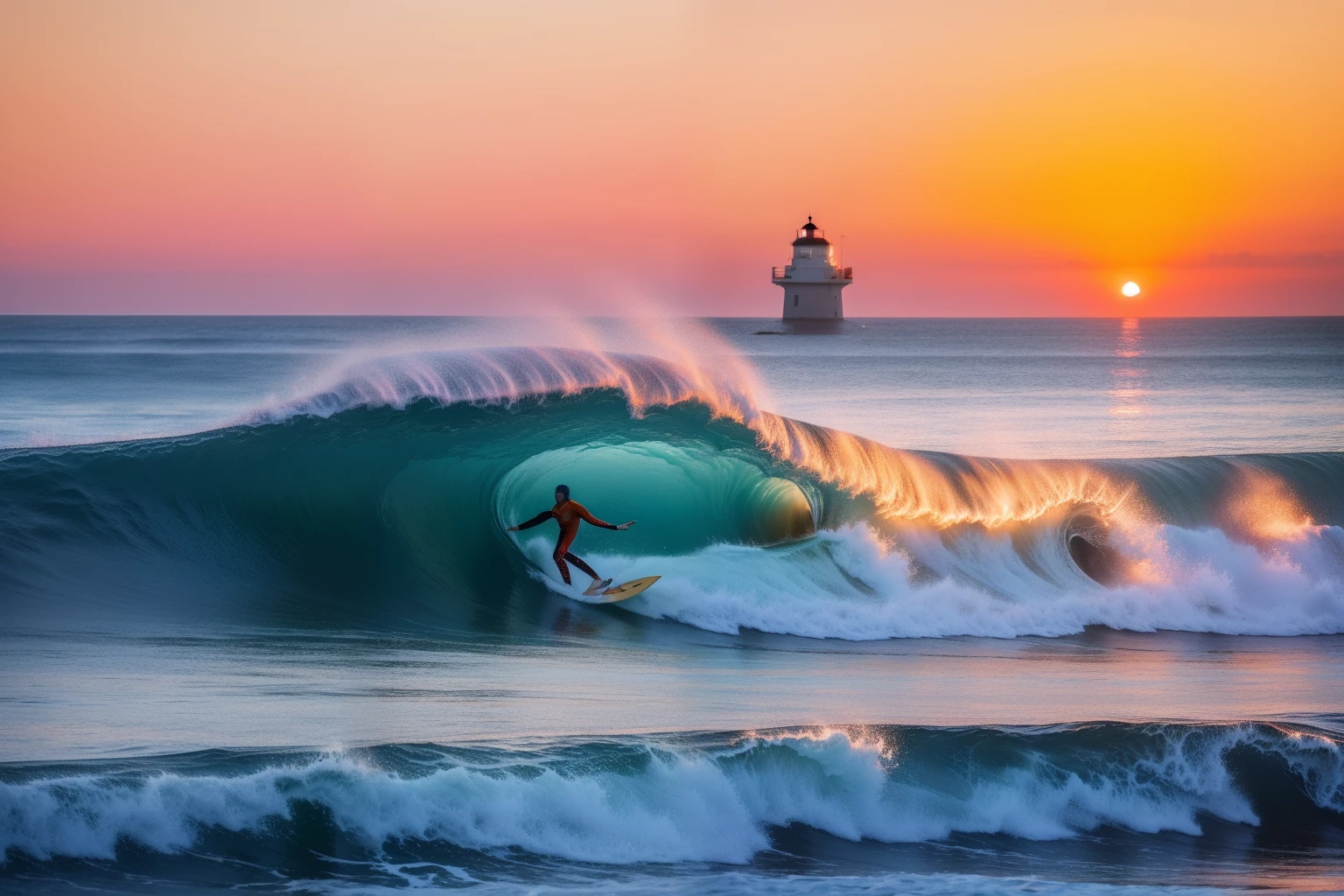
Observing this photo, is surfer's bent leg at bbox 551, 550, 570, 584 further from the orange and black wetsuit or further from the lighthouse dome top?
the lighthouse dome top

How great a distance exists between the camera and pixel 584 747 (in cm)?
632

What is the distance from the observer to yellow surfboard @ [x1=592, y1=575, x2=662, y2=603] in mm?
9898

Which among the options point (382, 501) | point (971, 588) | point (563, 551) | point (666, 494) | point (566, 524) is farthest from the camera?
point (666, 494)

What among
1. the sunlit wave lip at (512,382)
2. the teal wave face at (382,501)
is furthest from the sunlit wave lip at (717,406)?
the teal wave face at (382,501)

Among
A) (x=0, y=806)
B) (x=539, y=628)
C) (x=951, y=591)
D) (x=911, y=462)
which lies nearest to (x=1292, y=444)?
(x=911, y=462)

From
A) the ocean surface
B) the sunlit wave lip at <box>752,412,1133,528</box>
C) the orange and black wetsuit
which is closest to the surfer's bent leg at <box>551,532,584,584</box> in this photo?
the orange and black wetsuit

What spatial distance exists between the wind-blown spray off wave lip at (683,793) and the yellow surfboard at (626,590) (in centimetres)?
337

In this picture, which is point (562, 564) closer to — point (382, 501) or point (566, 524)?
point (566, 524)

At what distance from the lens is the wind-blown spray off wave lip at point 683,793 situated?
5.55 meters

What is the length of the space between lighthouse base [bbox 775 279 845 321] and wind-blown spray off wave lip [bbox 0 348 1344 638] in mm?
56014

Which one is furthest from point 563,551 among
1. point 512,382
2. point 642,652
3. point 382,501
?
point 512,382

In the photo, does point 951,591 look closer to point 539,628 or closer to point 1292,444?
point 539,628

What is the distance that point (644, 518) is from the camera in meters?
11.5

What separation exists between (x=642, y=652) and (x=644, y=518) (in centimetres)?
283
